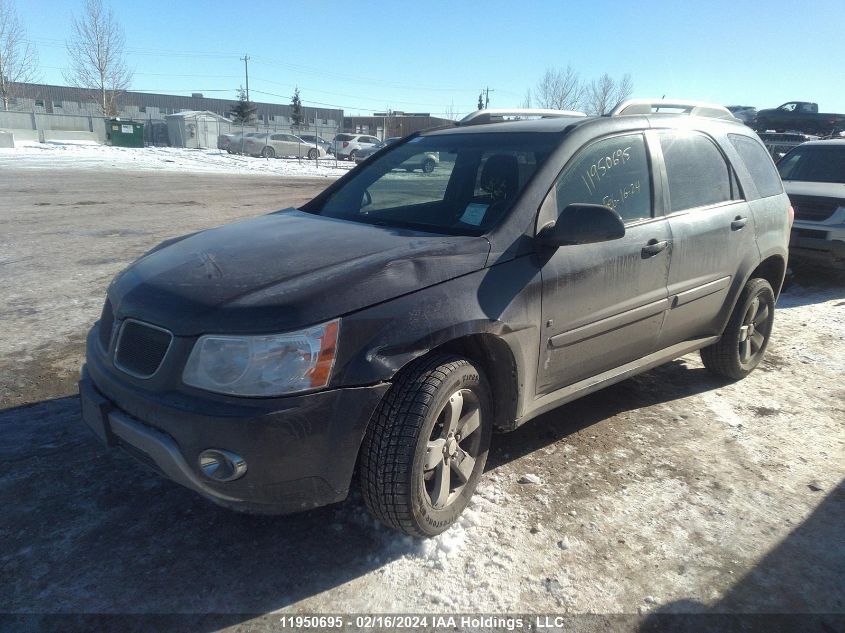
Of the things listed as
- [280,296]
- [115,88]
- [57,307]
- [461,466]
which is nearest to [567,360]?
[461,466]

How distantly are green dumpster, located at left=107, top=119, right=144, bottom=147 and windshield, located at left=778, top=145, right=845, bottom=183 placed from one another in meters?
40.7

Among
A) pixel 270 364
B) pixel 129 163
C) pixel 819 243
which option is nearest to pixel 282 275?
pixel 270 364

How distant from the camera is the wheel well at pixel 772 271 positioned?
4.53 m

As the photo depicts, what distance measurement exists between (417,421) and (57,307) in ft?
15.5

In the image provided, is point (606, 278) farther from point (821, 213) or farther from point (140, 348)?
point (821, 213)

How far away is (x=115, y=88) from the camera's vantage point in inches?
2090

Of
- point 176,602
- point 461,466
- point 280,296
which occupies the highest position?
point 280,296

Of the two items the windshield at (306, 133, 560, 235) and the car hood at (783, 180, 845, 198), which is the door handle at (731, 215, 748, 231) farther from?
the car hood at (783, 180, 845, 198)

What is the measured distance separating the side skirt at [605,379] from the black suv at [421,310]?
0.02m

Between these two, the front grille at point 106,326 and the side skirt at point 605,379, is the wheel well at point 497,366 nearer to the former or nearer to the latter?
the side skirt at point 605,379

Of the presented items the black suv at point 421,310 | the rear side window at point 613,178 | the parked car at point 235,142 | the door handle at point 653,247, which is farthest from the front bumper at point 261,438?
the parked car at point 235,142

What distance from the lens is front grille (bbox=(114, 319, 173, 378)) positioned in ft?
7.80

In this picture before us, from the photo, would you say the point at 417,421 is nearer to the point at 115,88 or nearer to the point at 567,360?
the point at 567,360

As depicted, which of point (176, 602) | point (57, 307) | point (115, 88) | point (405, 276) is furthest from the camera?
point (115, 88)
